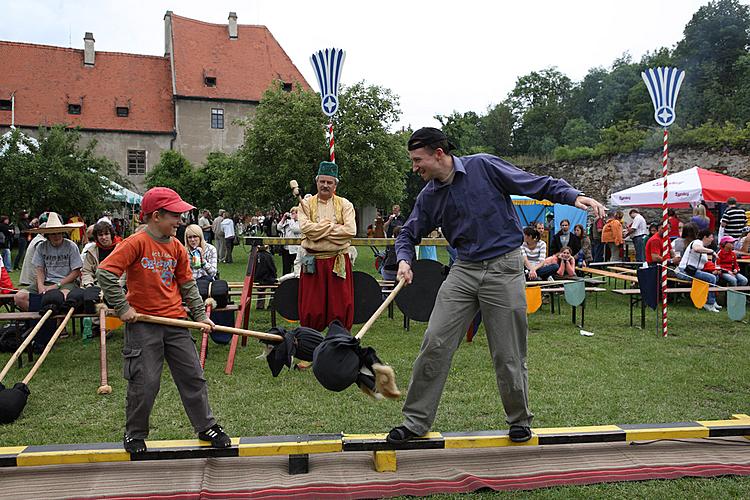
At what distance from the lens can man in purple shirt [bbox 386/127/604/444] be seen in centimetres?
401

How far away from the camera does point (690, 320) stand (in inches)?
377

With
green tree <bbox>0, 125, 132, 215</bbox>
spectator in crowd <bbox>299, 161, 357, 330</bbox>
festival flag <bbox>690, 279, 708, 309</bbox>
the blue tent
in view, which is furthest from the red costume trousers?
green tree <bbox>0, 125, 132, 215</bbox>

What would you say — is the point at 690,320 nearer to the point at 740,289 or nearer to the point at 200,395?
the point at 740,289

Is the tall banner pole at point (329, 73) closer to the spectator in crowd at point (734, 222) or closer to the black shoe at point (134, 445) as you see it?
the black shoe at point (134, 445)

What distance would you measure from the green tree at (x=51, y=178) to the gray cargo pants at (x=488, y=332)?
23166mm

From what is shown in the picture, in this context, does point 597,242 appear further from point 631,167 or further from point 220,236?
point 220,236

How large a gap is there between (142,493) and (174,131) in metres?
48.4

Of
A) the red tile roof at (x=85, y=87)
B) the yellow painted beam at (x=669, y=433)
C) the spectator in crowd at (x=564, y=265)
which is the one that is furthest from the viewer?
the red tile roof at (x=85, y=87)

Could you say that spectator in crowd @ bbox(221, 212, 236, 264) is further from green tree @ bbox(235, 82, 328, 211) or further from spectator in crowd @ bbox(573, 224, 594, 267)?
spectator in crowd @ bbox(573, 224, 594, 267)

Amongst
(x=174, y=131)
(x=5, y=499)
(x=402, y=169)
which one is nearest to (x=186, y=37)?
(x=174, y=131)

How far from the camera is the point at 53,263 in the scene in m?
7.89

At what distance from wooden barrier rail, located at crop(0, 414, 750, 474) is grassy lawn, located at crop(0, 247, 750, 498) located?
0.41m

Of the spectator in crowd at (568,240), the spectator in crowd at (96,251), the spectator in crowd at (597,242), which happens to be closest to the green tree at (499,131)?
the spectator in crowd at (597,242)

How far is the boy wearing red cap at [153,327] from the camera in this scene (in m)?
3.95
